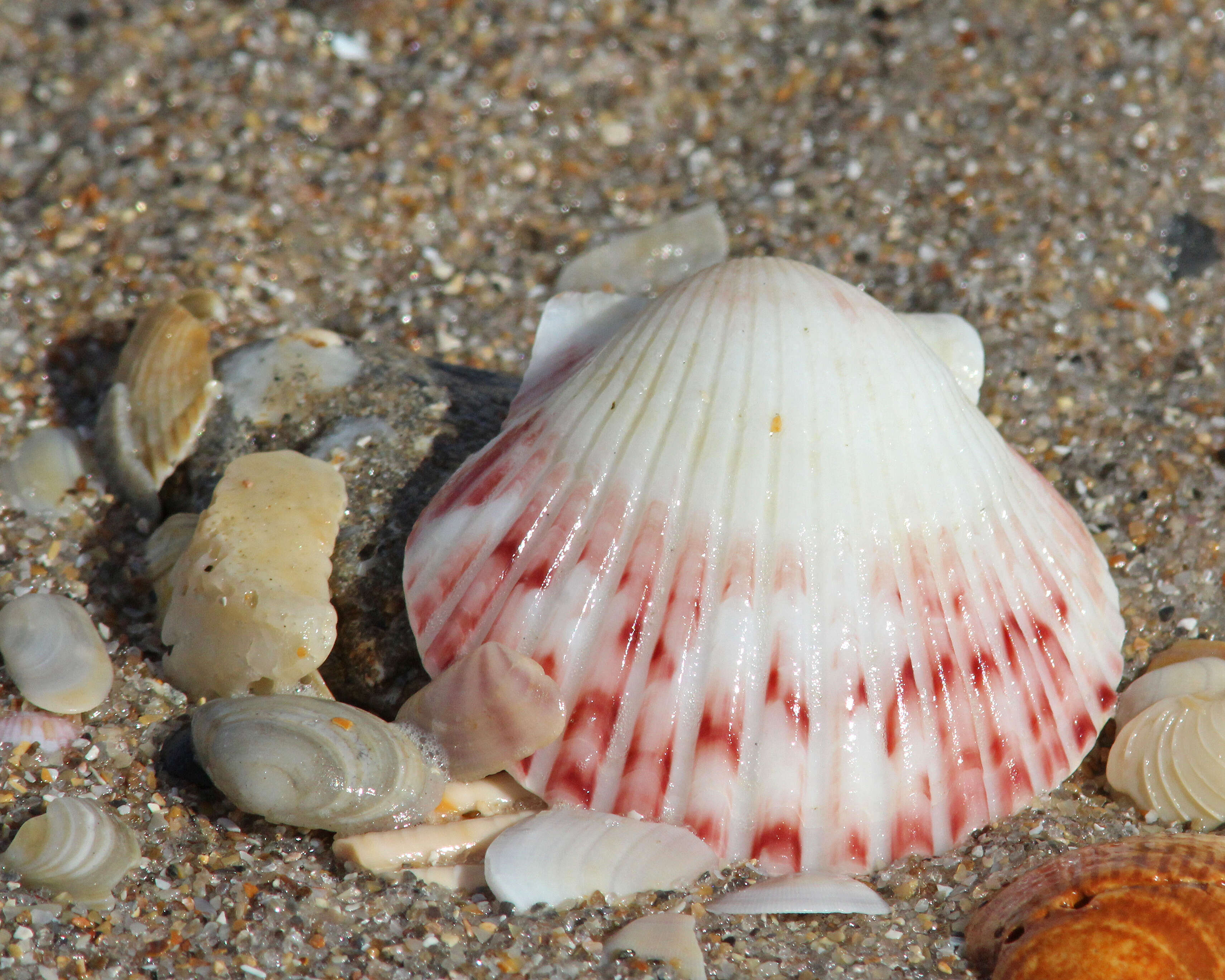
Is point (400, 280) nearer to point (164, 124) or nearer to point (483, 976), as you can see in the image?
point (164, 124)

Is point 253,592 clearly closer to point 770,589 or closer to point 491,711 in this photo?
point 491,711

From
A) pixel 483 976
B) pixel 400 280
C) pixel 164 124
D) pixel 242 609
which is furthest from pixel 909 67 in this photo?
pixel 483 976

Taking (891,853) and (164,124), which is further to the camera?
(164,124)

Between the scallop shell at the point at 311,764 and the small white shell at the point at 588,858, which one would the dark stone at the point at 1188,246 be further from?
the scallop shell at the point at 311,764

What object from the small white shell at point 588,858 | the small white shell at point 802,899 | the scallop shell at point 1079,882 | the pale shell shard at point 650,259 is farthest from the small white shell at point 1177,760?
the pale shell shard at point 650,259

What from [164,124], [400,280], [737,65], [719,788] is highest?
[737,65]

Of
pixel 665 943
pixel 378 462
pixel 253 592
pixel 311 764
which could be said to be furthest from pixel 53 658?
pixel 665 943

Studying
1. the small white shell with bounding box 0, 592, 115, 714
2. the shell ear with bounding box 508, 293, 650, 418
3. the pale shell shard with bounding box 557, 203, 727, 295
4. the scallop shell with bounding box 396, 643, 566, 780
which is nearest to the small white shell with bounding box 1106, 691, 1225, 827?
the scallop shell with bounding box 396, 643, 566, 780
